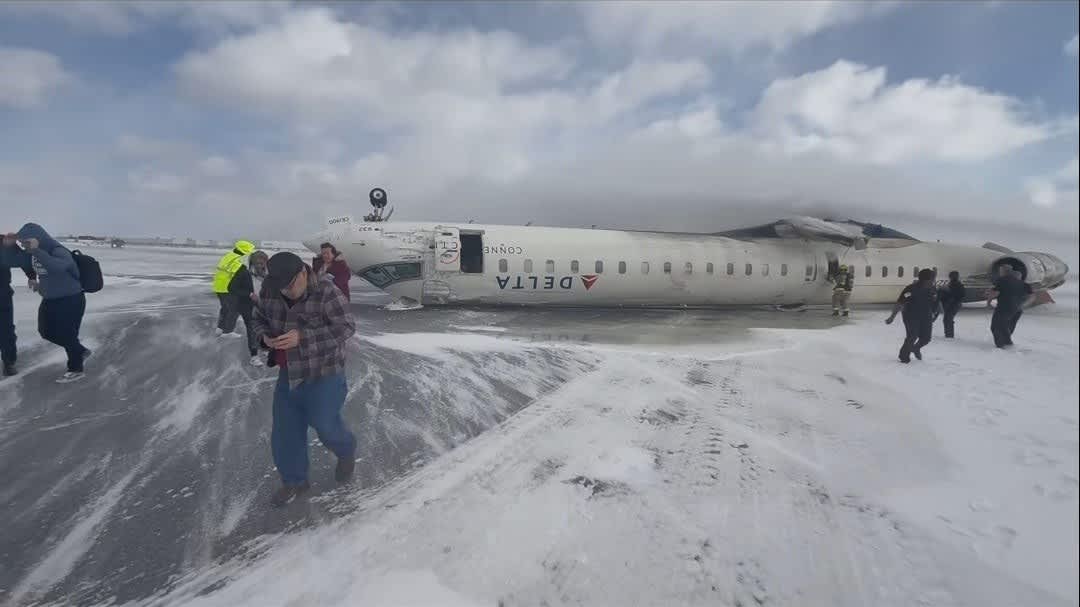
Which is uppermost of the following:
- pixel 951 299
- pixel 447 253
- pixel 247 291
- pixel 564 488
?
pixel 447 253

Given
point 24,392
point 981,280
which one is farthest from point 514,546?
point 981,280

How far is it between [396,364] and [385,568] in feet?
15.2

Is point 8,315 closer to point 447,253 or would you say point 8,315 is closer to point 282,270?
point 282,270

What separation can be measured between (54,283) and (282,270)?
4.88m

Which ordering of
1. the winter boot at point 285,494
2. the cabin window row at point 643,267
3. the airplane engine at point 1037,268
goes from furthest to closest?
the airplane engine at point 1037,268
the cabin window row at point 643,267
the winter boot at point 285,494

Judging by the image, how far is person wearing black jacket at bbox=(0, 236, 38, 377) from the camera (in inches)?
225

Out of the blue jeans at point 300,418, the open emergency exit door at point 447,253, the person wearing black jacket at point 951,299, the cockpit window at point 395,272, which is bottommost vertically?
the blue jeans at point 300,418

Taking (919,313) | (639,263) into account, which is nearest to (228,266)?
(639,263)

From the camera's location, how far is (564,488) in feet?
12.2

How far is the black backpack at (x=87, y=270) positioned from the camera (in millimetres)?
5977

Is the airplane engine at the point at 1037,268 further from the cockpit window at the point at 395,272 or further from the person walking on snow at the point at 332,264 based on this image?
the person walking on snow at the point at 332,264

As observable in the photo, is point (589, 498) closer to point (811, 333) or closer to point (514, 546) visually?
point (514, 546)

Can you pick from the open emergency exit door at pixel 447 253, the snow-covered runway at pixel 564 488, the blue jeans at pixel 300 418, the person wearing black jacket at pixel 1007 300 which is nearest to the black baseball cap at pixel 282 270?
the blue jeans at pixel 300 418

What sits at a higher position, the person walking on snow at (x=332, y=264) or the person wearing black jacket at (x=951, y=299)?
the person walking on snow at (x=332, y=264)
